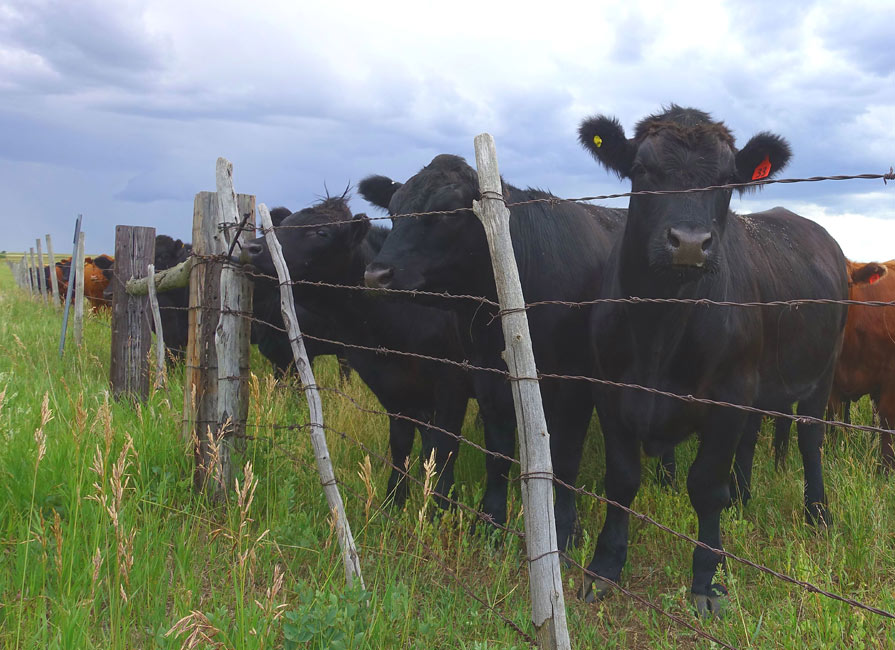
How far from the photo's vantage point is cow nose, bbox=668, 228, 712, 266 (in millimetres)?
2818

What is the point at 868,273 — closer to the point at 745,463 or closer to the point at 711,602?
the point at 745,463

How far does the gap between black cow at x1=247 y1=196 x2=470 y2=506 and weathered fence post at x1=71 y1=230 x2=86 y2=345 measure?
234 inches

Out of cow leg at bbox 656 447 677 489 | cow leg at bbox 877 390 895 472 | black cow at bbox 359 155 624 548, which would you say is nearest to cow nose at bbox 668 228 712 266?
black cow at bbox 359 155 624 548

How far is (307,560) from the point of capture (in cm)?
318

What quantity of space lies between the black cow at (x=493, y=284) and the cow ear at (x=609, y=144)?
31.7 inches

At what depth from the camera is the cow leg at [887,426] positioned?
17.1ft

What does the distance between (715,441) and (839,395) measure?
3552 mm

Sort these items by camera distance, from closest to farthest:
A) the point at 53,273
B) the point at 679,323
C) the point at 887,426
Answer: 1. the point at 679,323
2. the point at 887,426
3. the point at 53,273

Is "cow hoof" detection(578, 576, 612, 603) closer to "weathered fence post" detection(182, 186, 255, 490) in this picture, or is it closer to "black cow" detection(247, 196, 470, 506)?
"black cow" detection(247, 196, 470, 506)

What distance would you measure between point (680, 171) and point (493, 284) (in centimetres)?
142

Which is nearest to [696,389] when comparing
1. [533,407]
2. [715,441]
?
[715,441]

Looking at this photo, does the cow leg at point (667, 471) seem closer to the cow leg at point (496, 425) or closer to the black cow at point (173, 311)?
the cow leg at point (496, 425)

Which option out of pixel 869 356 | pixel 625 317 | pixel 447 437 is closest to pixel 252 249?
pixel 447 437

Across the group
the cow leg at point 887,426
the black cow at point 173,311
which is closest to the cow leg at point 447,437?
the cow leg at point 887,426
